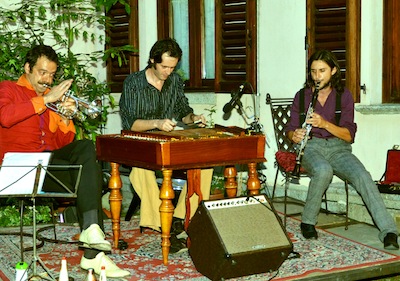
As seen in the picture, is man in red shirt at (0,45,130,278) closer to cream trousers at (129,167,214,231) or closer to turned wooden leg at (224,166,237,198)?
cream trousers at (129,167,214,231)

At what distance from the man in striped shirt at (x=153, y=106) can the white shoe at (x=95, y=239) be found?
922 millimetres

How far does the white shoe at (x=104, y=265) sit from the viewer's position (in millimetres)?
4645

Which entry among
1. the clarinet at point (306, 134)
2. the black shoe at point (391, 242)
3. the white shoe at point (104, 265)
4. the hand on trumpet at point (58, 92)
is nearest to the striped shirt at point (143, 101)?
the hand on trumpet at point (58, 92)

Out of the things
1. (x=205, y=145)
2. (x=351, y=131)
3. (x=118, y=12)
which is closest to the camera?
(x=205, y=145)

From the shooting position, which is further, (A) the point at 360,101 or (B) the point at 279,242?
(A) the point at 360,101

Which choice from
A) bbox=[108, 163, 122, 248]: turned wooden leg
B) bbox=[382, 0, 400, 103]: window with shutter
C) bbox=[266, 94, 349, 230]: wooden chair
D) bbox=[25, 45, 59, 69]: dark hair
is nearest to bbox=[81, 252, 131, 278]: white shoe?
bbox=[108, 163, 122, 248]: turned wooden leg

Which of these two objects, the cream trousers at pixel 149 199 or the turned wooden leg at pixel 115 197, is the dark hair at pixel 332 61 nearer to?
the cream trousers at pixel 149 199

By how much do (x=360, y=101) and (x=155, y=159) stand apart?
99.1 inches

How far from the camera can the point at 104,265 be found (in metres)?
4.65

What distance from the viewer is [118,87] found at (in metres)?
8.72

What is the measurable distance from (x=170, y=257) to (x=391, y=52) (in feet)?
9.43

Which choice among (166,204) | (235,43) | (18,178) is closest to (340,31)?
(235,43)

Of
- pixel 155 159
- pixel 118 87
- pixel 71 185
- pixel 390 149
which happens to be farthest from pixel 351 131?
pixel 118 87

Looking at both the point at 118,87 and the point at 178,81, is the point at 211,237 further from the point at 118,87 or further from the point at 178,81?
the point at 118,87
